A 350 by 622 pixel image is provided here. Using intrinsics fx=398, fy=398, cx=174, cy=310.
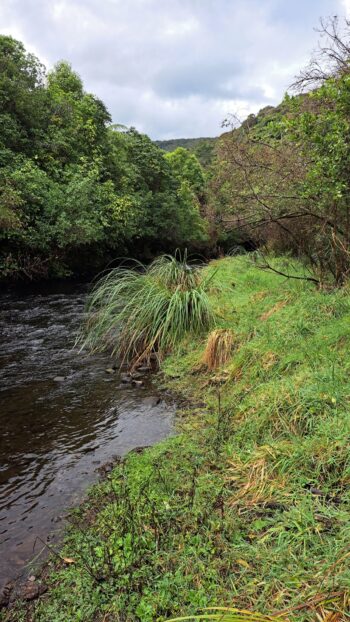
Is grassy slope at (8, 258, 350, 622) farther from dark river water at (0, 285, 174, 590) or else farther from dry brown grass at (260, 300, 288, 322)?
dry brown grass at (260, 300, 288, 322)

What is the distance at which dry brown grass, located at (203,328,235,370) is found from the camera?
18.6ft

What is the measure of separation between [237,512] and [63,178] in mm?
15600

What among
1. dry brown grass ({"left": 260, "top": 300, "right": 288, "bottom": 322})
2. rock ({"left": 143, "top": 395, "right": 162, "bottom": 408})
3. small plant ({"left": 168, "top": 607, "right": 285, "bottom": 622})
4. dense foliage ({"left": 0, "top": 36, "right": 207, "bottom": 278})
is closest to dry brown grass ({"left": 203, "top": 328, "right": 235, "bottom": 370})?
dry brown grass ({"left": 260, "top": 300, "right": 288, "bottom": 322})

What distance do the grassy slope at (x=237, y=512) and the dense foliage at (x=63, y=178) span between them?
10175 mm

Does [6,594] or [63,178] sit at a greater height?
[63,178]

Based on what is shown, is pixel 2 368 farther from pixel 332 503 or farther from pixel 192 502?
pixel 332 503

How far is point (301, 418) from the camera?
11.0 feet

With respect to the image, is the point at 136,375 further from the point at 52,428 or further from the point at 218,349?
the point at 52,428

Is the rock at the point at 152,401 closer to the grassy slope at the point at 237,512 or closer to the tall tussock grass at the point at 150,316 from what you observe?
the grassy slope at the point at 237,512

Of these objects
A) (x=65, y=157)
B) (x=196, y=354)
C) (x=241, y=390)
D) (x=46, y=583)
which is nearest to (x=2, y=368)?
(x=196, y=354)

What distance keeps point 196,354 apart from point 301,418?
2.91 meters

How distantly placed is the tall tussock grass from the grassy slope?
209 cm

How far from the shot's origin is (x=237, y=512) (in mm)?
2666

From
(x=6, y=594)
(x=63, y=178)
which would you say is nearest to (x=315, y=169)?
(x=6, y=594)
